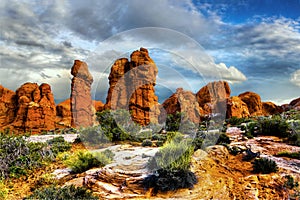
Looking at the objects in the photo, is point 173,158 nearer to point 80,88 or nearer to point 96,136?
point 96,136

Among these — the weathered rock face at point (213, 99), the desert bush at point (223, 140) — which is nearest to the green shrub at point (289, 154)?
the desert bush at point (223, 140)

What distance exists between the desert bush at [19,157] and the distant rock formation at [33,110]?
3194cm

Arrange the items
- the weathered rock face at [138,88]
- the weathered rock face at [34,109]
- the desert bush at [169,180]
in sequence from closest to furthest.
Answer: the desert bush at [169,180]
the weathered rock face at [138,88]
the weathered rock face at [34,109]

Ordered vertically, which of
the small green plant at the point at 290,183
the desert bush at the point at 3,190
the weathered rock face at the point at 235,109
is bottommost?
the desert bush at the point at 3,190

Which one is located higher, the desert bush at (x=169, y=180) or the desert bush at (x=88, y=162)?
the desert bush at (x=88, y=162)

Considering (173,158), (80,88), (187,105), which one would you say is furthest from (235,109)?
(173,158)

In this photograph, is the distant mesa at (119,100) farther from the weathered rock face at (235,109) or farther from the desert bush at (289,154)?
the desert bush at (289,154)

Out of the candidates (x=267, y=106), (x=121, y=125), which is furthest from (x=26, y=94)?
(x=267, y=106)

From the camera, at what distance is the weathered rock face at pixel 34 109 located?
41.7 metres

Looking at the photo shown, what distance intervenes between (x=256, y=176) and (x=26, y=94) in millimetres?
44399

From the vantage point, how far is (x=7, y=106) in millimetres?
44781

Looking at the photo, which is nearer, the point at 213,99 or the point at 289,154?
the point at 289,154

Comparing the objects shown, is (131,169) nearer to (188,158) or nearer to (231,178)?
(188,158)

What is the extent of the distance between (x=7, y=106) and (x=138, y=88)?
81.5 ft
